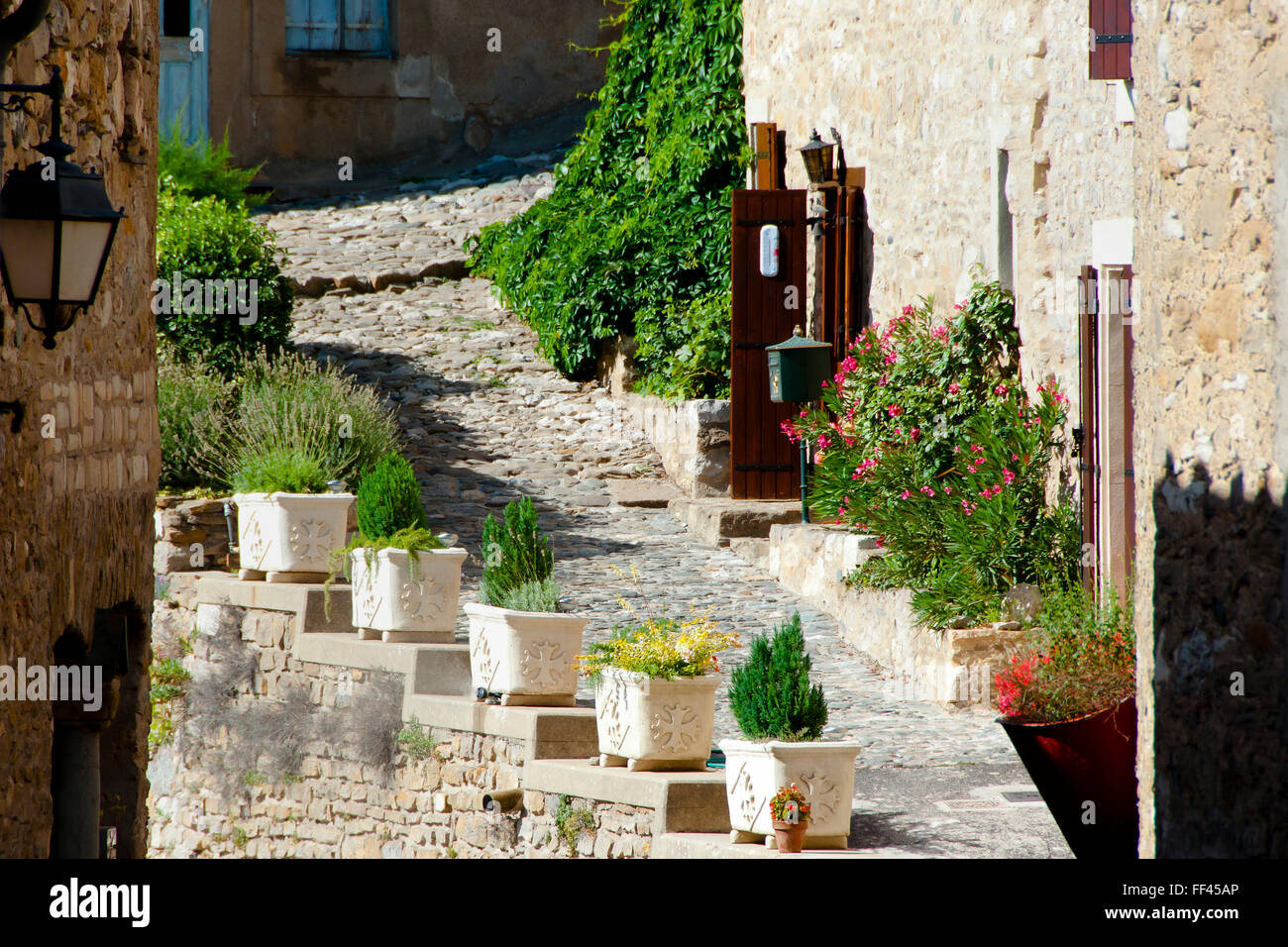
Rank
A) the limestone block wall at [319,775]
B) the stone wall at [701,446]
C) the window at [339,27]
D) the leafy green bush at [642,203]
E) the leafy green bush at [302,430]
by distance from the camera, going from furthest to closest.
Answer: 1. the window at [339,27]
2. the leafy green bush at [642,203]
3. the stone wall at [701,446]
4. the leafy green bush at [302,430]
5. the limestone block wall at [319,775]

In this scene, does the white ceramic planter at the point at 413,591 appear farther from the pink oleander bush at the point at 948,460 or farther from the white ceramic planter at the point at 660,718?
the pink oleander bush at the point at 948,460

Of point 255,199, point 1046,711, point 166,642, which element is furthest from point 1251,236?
point 255,199

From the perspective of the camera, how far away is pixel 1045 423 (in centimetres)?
812

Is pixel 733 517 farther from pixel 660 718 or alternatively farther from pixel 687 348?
pixel 660 718

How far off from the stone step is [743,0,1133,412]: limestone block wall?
151 cm

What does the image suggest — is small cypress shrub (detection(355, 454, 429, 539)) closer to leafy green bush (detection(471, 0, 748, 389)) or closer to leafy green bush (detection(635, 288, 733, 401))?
leafy green bush (detection(635, 288, 733, 401))

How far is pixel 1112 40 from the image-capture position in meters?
7.21

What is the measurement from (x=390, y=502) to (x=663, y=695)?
2404 mm

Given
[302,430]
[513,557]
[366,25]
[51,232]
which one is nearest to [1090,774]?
[51,232]

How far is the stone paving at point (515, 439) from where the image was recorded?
8008 millimetres

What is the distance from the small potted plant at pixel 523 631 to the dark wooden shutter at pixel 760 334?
11.8 feet

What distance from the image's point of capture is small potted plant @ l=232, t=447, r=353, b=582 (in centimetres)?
893

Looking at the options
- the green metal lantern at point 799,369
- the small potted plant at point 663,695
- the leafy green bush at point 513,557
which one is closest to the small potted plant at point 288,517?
the leafy green bush at point 513,557
